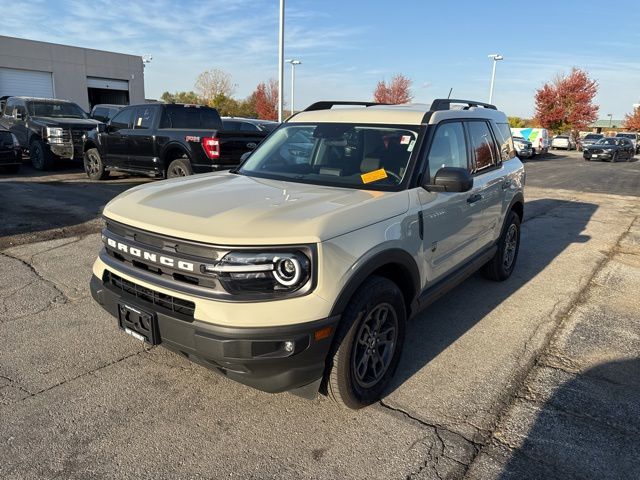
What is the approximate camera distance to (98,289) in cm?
315

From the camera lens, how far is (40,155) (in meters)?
13.5

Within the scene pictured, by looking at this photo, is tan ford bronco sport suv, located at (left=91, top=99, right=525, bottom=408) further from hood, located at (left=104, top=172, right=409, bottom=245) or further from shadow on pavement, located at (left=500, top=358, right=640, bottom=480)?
shadow on pavement, located at (left=500, top=358, right=640, bottom=480)

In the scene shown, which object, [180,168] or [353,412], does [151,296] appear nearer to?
[353,412]

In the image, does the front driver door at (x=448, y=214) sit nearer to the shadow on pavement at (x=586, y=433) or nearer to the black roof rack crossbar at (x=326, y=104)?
the black roof rack crossbar at (x=326, y=104)

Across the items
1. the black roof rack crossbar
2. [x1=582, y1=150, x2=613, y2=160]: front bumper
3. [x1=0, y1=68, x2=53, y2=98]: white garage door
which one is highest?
[x1=0, y1=68, x2=53, y2=98]: white garage door

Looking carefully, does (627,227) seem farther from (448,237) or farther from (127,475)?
(127,475)

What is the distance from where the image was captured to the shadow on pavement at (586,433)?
257 cm

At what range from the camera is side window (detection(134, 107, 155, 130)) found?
411 inches

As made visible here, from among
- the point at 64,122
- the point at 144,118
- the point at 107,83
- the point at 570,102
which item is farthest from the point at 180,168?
the point at 570,102

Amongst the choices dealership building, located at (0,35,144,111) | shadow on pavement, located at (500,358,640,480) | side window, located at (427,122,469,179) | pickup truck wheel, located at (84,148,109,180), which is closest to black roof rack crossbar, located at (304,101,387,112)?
side window, located at (427,122,469,179)

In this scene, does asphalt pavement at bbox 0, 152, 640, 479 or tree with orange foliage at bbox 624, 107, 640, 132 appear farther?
tree with orange foliage at bbox 624, 107, 640, 132

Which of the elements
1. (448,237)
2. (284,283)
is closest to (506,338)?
(448,237)

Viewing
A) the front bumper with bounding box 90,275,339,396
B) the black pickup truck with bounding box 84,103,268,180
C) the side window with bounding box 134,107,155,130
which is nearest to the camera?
the front bumper with bounding box 90,275,339,396

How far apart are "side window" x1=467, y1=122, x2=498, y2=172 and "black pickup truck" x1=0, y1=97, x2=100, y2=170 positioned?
38.0ft
